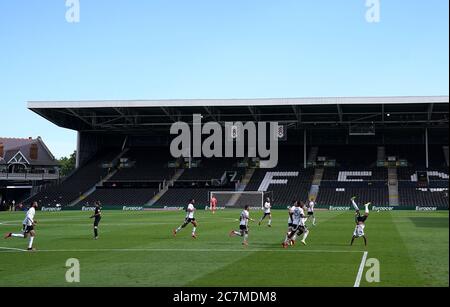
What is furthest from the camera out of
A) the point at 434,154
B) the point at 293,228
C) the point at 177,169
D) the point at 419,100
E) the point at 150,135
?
the point at 150,135

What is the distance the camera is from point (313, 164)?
8025 centimetres

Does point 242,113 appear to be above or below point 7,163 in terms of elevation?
above

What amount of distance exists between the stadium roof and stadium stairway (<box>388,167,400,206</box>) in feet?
22.9

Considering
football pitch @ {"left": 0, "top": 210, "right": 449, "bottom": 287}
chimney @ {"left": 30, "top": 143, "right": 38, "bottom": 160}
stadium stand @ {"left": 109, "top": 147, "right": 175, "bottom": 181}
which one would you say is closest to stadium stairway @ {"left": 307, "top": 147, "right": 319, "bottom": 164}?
stadium stand @ {"left": 109, "top": 147, "right": 175, "bottom": 181}

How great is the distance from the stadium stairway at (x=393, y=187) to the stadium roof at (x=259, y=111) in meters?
6.97

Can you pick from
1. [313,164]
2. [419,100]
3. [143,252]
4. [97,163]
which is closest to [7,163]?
[97,163]

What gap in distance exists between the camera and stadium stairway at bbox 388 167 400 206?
66.2 m

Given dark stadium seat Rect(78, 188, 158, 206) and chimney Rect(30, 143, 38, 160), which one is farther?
chimney Rect(30, 143, 38, 160)

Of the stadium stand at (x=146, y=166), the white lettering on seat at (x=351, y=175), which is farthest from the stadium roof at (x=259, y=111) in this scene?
the stadium stand at (x=146, y=166)

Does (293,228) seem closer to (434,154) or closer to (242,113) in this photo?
(242,113)

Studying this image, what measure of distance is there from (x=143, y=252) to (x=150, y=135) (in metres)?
69.6

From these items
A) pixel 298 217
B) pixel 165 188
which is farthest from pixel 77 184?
pixel 298 217

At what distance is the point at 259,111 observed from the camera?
72688 mm

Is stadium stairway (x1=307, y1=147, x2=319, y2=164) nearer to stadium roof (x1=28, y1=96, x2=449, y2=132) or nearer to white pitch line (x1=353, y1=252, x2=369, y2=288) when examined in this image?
stadium roof (x1=28, y1=96, x2=449, y2=132)
